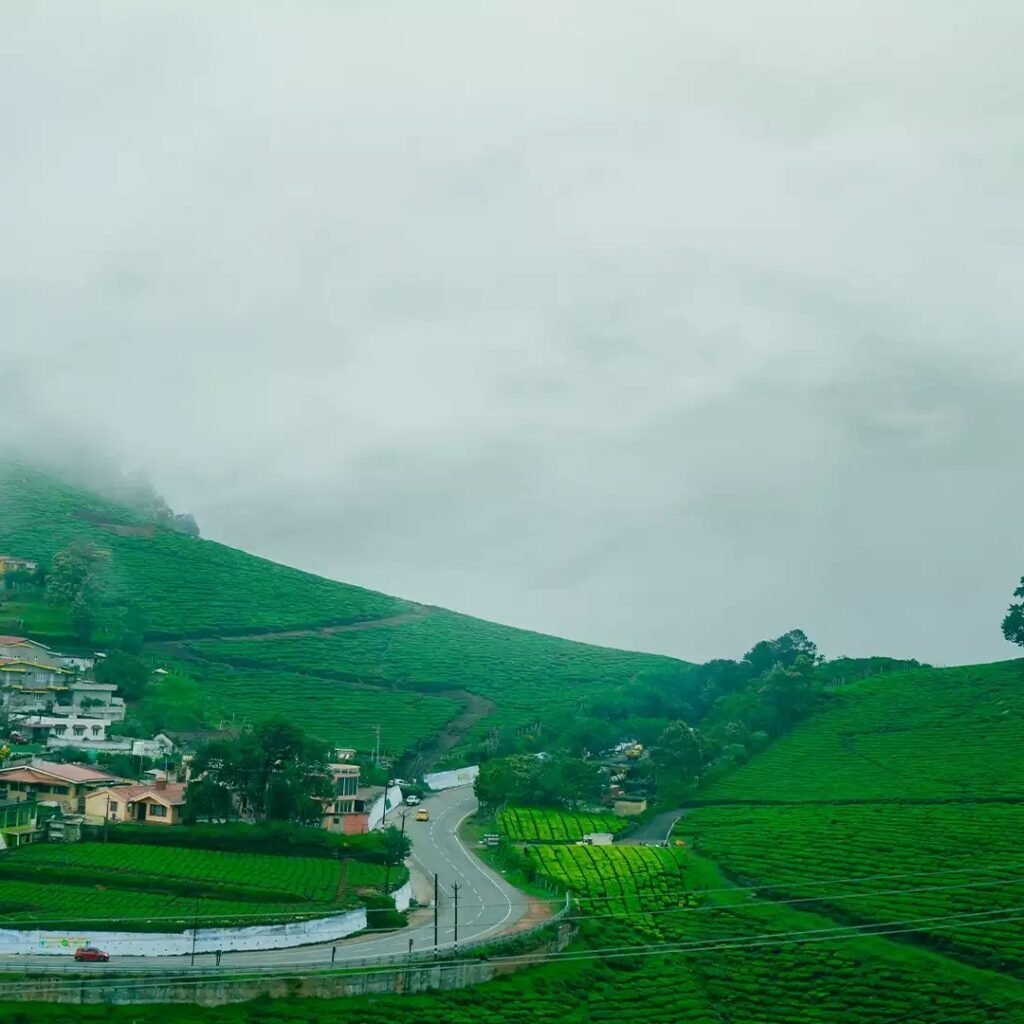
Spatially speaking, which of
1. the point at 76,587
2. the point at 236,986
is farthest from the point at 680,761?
the point at 76,587

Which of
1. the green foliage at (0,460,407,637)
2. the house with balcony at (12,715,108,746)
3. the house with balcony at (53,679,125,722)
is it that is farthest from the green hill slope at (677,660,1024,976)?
the green foliage at (0,460,407,637)

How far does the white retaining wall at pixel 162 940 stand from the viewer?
57312mm

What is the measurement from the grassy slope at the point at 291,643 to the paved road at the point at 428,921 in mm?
35471

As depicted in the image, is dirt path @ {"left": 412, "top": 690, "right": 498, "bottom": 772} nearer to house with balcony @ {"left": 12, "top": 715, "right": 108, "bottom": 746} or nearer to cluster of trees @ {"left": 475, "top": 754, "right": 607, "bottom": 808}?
cluster of trees @ {"left": 475, "top": 754, "right": 607, "bottom": 808}

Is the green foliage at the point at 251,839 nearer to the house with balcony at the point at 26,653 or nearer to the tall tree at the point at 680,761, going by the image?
the tall tree at the point at 680,761

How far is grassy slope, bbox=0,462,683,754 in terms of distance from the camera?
13938 cm

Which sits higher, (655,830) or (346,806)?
(346,806)

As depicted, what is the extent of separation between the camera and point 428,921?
226ft

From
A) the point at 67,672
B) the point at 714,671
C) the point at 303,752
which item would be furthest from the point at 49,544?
the point at 303,752

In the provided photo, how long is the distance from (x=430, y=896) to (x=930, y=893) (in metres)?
27.9

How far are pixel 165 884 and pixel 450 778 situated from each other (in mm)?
56746

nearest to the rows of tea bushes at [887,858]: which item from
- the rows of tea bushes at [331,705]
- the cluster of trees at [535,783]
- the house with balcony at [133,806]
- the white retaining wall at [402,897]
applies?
Result: the cluster of trees at [535,783]

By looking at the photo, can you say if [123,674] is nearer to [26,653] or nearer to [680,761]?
[26,653]

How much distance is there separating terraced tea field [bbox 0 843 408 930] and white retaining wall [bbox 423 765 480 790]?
43.9 meters
